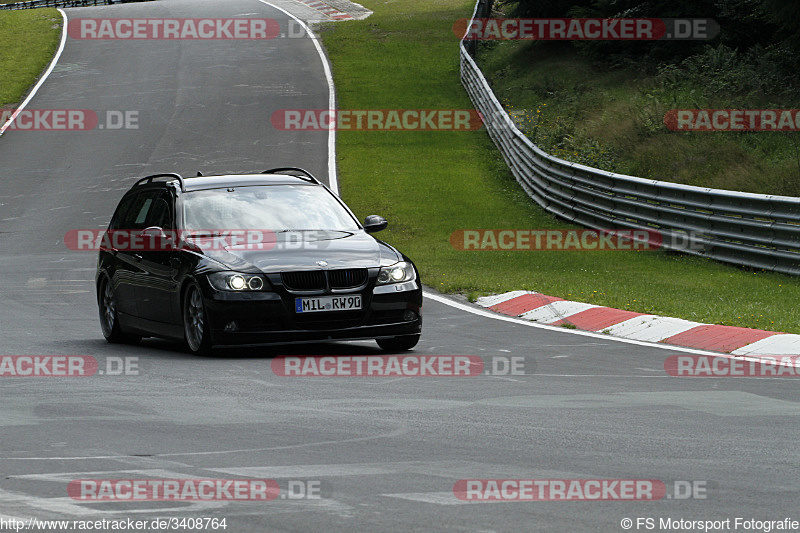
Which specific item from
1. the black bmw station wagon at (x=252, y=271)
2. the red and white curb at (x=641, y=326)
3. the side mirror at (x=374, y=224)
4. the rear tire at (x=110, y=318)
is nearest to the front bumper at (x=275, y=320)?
the black bmw station wagon at (x=252, y=271)

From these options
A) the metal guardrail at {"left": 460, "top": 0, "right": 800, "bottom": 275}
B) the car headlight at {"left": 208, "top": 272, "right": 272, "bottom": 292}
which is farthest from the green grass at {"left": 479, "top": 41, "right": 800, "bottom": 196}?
the car headlight at {"left": 208, "top": 272, "right": 272, "bottom": 292}

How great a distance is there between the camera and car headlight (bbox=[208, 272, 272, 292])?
1055cm

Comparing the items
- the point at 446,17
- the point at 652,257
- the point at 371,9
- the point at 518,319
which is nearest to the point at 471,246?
the point at 652,257

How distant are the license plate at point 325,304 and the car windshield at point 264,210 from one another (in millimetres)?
1285

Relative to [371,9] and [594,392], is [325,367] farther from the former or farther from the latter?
[371,9]

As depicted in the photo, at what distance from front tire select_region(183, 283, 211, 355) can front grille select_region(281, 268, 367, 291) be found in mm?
757

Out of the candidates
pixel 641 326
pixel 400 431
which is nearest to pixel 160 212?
pixel 641 326

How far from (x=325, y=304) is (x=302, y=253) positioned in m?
0.55

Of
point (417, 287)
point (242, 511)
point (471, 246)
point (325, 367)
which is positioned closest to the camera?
point (242, 511)

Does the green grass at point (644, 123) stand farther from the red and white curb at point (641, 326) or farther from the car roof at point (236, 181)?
the car roof at point (236, 181)

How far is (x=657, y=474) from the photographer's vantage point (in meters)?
6.02

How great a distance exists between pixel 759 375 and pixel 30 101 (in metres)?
33.7

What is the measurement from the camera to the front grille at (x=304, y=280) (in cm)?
1060

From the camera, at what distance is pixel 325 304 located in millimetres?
10609
